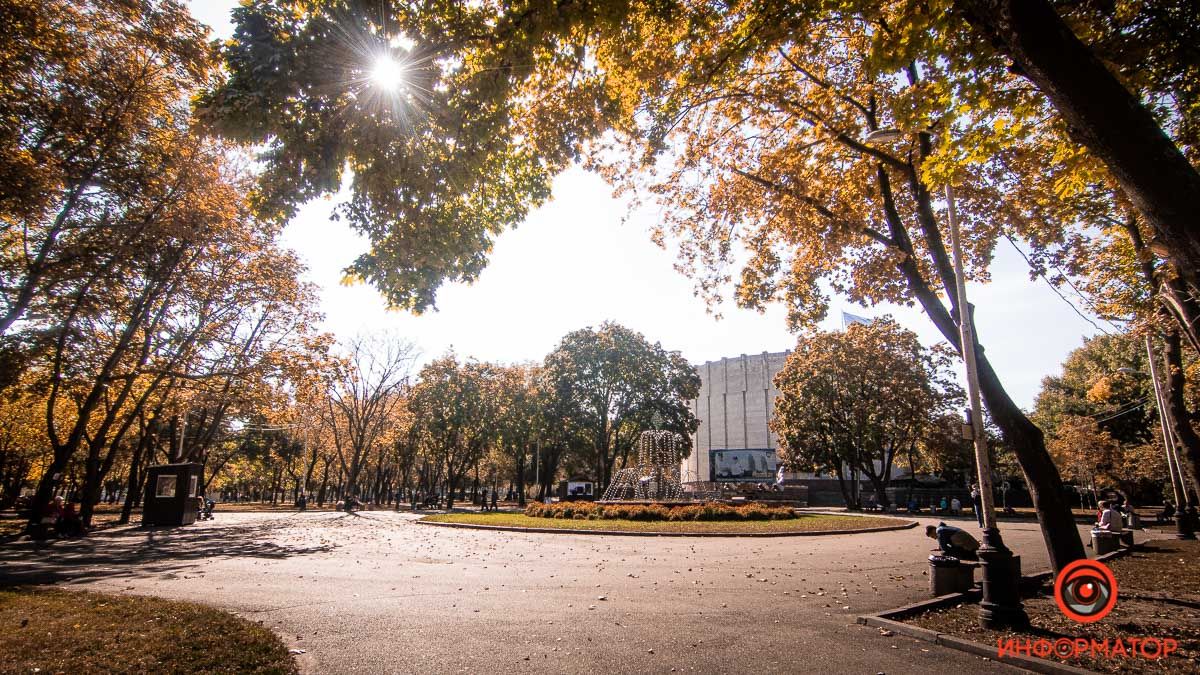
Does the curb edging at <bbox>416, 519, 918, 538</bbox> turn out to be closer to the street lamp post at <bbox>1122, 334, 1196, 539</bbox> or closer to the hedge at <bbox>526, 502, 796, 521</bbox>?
the hedge at <bbox>526, 502, 796, 521</bbox>

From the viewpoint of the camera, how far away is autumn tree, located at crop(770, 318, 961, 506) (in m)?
36.3

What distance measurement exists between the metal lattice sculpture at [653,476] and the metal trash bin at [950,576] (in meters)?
22.2

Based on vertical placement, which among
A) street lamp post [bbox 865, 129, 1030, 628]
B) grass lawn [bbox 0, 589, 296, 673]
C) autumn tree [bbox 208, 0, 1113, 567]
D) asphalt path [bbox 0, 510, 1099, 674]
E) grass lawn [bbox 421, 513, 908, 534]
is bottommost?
grass lawn [bbox 421, 513, 908, 534]

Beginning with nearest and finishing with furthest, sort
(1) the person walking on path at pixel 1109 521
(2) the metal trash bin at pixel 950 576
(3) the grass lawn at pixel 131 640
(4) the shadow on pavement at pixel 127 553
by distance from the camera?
(3) the grass lawn at pixel 131 640
(2) the metal trash bin at pixel 950 576
(4) the shadow on pavement at pixel 127 553
(1) the person walking on path at pixel 1109 521

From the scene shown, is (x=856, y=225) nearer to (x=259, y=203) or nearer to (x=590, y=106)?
(x=590, y=106)

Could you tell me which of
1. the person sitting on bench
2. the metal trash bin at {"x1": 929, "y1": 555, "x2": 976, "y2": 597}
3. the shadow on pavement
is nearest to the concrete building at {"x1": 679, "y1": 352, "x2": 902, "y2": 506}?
the shadow on pavement

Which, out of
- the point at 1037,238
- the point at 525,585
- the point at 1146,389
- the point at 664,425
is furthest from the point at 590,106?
the point at 1146,389

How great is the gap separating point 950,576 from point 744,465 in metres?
56.7

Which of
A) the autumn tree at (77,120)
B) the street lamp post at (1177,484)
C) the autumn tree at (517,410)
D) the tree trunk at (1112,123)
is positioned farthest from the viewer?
the autumn tree at (517,410)

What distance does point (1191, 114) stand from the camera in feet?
26.8

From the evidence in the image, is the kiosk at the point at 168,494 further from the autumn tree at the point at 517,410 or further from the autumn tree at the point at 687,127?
the autumn tree at the point at 517,410

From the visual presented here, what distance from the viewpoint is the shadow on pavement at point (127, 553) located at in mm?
10188

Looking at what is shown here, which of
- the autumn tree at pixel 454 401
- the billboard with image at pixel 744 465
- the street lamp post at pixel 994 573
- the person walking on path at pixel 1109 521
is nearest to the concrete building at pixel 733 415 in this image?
the billboard with image at pixel 744 465

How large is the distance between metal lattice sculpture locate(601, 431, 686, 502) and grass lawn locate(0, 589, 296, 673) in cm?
2465
